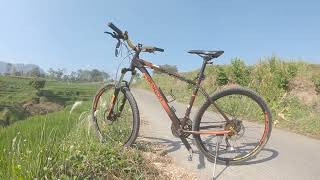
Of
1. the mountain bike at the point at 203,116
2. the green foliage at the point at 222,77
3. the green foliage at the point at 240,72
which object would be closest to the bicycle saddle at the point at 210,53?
the mountain bike at the point at 203,116

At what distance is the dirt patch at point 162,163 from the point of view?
4055mm

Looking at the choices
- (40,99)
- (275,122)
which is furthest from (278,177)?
(40,99)

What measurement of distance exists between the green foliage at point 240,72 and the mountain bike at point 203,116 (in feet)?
26.1

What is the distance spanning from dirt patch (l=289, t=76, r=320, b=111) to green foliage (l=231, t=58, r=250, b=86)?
2190mm

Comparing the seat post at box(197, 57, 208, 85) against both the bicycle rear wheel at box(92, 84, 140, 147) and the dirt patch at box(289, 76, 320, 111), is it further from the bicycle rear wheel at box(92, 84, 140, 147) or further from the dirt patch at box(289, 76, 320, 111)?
the dirt patch at box(289, 76, 320, 111)

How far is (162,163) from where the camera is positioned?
4496 mm

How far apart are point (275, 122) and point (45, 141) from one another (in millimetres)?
5916

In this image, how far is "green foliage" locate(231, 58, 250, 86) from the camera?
13.0m

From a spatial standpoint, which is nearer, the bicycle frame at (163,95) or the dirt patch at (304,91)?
the bicycle frame at (163,95)

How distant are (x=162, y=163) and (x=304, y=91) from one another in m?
6.93

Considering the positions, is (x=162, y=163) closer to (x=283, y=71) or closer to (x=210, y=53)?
(x=210, y=53)

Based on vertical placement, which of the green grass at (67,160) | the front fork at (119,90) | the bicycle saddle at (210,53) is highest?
the bicycle saddle at (210,53)

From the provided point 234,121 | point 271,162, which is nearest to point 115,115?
point 234,121

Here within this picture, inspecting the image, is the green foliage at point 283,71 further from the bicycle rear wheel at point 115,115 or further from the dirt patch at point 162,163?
the bicycle rear wheel at point 115,115
